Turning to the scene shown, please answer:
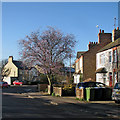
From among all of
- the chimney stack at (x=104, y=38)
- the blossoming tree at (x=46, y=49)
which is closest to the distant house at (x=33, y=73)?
the blossoming tree at (x=46, y=49)

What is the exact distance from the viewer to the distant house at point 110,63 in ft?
81.0

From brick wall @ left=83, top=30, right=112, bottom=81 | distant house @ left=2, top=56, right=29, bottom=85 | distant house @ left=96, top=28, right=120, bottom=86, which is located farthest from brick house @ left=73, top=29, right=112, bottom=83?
distant house @ left=2, top=56, right=29, bottom=85

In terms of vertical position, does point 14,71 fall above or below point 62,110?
above

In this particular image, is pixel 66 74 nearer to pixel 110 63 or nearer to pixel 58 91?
pixel 110 63

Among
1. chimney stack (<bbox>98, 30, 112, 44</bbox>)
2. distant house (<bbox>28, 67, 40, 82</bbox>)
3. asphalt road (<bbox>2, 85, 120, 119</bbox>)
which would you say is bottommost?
asphalt road (<bbox>2, 85, 120, 119</bbox>)

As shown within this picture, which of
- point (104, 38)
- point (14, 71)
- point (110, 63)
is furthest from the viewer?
point (14, 71)

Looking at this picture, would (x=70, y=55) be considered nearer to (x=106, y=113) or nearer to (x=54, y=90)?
(x=54, y=90)

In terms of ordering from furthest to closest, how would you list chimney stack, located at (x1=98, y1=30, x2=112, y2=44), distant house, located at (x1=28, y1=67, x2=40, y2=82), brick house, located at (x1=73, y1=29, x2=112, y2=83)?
brick house, located at (x1=73, y1=29, x2=112, y2=83)
chimney stack, located at (x1=98, y1=30, x2=112, y2=44)
distant house, located at (x1=28, y1=67, x2=40, y2=82)

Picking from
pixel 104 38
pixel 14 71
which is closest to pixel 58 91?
pixel 104 38

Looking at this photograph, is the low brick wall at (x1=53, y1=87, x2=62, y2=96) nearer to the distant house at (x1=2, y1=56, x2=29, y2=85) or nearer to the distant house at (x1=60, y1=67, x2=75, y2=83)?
the distant house at (x1=60, y1=67, x2=75, y2=83)

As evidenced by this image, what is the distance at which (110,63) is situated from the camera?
26562 millimetres

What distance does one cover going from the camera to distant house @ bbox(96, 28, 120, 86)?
81.0 feet

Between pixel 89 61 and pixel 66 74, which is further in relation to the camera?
pixel 89 61

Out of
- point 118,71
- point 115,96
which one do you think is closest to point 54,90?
point 118,71
